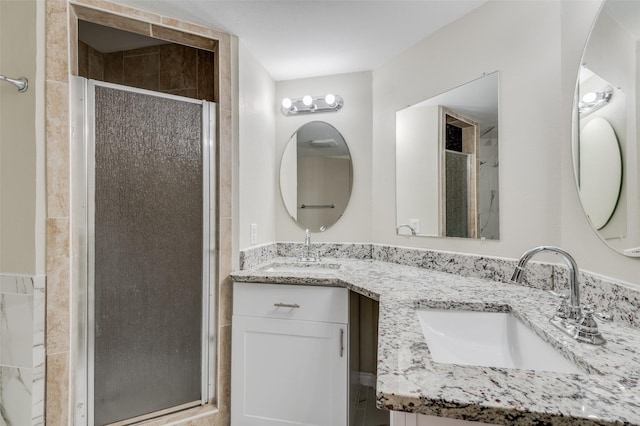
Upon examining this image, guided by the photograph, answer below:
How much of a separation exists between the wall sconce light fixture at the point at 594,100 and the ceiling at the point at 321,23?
78 cm

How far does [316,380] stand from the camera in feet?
4.89

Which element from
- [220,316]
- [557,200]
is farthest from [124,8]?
[557,200]

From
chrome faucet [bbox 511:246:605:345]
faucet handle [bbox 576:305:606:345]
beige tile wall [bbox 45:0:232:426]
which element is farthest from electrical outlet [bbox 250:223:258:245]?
faucet handle [bbox 576:305:606:345]

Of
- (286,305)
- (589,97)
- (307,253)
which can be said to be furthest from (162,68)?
(589,97)

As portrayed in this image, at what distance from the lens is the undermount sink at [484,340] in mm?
835

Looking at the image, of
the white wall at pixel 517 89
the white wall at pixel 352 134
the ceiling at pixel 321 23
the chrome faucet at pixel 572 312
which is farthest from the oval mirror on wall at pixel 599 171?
the white wall at pixel 352 134

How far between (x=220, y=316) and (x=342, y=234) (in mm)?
985

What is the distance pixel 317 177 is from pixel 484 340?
4.98ft

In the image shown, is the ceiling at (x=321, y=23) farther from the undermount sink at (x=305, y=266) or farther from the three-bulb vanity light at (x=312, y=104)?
the undermount sink at (x=305, y=266)

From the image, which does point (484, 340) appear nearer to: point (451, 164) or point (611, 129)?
point (611, 129)

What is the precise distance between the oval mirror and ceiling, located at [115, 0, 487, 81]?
509 millimetres

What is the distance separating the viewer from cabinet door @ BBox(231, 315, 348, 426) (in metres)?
1.47

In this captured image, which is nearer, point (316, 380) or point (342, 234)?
point (316, 380)

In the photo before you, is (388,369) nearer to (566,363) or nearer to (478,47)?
(566,363)
